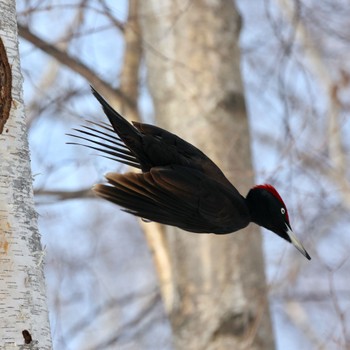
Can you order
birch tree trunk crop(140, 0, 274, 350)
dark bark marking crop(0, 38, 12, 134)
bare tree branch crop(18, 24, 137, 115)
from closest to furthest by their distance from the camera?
dark bark marking crop(0, 38, 12, 134), bare tree branch crop(18, 24, 137, 115), birch tree trunk crop(140, 0, 274, 350)

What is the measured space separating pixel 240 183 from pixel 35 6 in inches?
51.2

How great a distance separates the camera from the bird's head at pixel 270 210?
9.34ft

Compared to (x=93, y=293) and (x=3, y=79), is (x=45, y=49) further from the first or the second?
(x=93, y=293)

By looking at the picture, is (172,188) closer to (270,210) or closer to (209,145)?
(270,210)

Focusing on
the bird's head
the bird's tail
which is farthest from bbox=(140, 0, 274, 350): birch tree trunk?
the bird's tail

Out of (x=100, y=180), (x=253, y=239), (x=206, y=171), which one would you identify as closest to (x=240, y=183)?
(x=253, y=239)

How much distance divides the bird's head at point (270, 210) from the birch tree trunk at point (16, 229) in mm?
1026

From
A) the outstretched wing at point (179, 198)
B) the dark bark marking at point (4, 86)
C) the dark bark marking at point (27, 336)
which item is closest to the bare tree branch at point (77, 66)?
the outstretched wing at point (179, 198)

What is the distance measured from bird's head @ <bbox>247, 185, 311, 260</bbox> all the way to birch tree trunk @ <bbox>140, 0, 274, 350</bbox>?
1245mm

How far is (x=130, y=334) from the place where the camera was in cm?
574

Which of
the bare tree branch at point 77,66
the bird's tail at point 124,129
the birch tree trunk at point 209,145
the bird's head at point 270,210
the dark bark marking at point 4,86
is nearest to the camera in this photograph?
the dark bark marking at point 4,86

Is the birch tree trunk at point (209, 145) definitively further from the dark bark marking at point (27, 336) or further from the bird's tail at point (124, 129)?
the dark bark marking at point (27, 336)

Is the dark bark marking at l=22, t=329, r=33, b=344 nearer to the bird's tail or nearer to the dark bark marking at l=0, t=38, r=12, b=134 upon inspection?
the dark bark marking at l=0, t=38, r=12, b=134

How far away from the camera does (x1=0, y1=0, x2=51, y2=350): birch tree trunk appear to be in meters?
1.85
